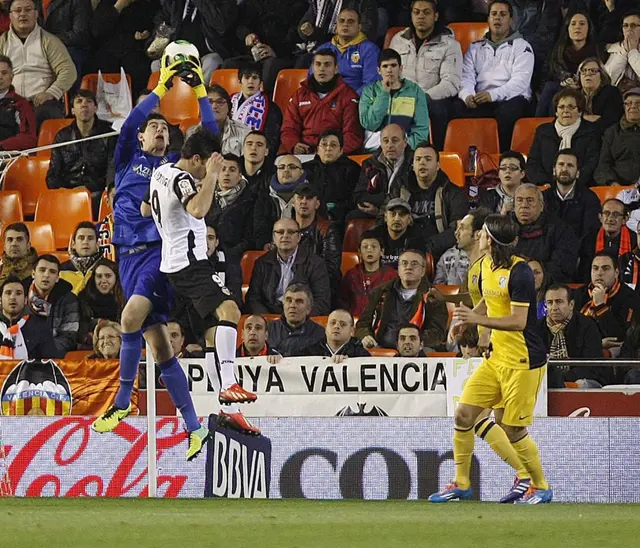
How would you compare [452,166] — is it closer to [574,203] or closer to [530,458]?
[574,203]

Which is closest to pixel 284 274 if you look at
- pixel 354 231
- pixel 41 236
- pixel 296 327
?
pixel 296 327

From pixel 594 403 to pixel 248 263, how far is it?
404cm

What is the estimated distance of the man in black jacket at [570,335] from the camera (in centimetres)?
1111

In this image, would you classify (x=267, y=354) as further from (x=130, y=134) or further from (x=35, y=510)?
(x=35, y=510)

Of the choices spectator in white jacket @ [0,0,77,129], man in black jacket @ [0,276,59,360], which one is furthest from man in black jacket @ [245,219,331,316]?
spectator in white jacket @ [0,0,77,129]

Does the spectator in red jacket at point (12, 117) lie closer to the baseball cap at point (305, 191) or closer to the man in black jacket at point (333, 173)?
the man in black jacket at point (333, 173)

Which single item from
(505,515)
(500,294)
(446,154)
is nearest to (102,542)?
(505,515)

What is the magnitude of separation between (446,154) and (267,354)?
3.33 metres

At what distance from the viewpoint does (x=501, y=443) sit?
931 centimetres

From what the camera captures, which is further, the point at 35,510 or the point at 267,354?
the point at 267,354

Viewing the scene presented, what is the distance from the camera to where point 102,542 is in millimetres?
6559

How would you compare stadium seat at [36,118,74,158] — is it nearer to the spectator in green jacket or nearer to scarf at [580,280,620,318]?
the spectator in green jacket

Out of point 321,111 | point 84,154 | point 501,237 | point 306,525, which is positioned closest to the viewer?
point 306,525

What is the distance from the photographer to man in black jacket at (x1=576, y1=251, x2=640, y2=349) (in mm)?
11586
